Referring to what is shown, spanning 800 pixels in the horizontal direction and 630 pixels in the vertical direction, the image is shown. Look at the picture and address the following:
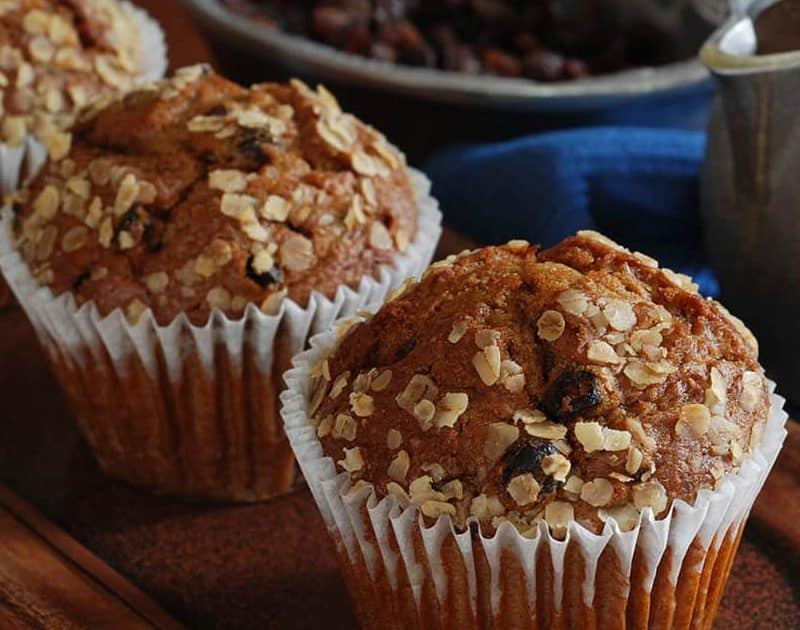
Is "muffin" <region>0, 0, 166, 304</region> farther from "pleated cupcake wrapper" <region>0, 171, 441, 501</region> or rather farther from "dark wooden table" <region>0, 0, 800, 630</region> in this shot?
"dark wooden table" <region>0, 0, 800, 630</region>

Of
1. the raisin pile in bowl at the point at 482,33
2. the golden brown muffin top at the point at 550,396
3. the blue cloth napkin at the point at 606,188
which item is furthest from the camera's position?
the raisin pile in bowl at the point at 482,33

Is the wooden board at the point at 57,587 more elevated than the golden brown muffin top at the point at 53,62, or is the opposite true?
the golden brown muffin top at the point at 53,62

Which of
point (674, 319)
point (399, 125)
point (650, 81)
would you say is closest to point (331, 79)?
point (399, 125)

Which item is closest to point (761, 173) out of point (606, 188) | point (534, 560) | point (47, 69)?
point (606, 188)

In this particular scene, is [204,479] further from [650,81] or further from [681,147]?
[650,81]

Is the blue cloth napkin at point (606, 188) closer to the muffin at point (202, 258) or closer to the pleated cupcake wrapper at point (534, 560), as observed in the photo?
the muffin at point (202, 258)

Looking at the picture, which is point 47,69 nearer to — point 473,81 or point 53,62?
point 53,62

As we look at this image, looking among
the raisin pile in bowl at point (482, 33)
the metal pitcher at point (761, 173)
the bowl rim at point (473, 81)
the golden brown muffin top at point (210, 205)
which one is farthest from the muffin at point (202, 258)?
the raisin pile in bowl at point (482, 33)
